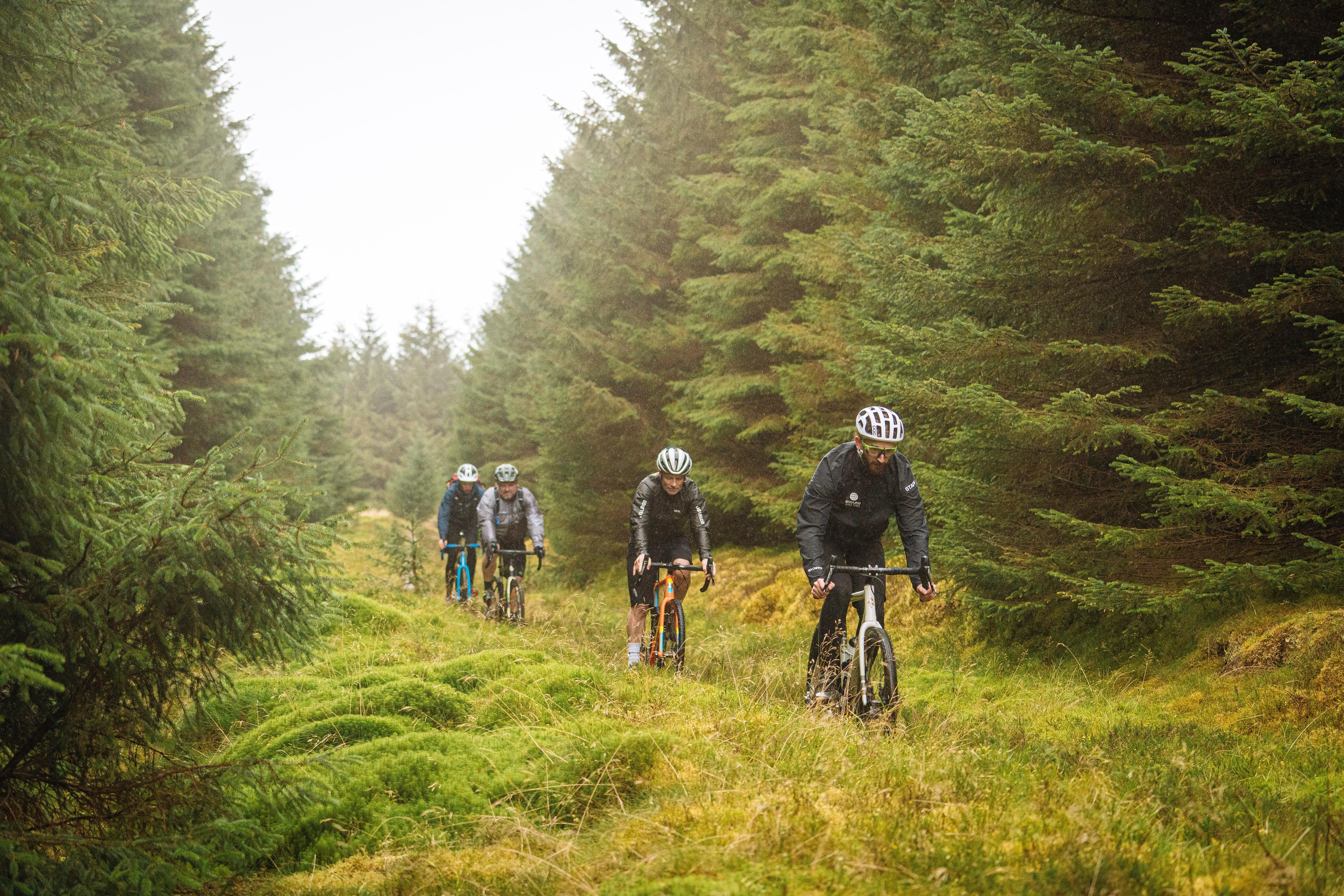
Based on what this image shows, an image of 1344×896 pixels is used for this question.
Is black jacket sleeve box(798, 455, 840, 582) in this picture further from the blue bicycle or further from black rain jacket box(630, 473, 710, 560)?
the blue bicycle

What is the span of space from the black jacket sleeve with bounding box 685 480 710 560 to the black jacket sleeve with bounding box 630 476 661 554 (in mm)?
396

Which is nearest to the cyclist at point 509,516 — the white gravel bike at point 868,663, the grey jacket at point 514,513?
the grey jacket at point 514,513

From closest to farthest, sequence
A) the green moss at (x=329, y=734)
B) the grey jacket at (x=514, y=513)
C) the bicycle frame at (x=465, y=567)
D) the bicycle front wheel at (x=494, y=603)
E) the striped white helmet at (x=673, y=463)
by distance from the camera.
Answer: the green moss at (x=329, y=734) < the striped white helmet at (x=673, y=463) < the bicycle front wheel at (x=494, y=603) < the grey jacket at (x=514, y=513) < the bicycle frame at (x=465, y=567)

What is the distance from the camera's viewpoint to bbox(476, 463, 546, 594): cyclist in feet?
42.1

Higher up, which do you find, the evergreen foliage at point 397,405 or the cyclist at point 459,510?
the evergreen foliage at point 397,405

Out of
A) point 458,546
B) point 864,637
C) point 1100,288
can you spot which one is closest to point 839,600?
point 864,637

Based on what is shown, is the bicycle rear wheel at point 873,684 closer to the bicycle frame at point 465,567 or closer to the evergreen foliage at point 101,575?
the evergreen foliage at point 101,575

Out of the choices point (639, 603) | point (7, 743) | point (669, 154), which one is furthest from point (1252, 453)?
point (669, 154)

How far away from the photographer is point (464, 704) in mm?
6094

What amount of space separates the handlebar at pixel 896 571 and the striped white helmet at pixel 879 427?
958 millimetres

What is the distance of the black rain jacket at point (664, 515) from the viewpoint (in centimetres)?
921

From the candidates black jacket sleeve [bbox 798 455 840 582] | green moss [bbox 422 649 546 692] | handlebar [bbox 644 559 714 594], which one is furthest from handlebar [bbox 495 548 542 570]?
black jacket sleeve [bbox 798 455 840 582]

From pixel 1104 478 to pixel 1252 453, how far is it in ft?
4.62

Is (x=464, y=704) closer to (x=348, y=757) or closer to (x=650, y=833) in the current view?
(x=348, y=757)
